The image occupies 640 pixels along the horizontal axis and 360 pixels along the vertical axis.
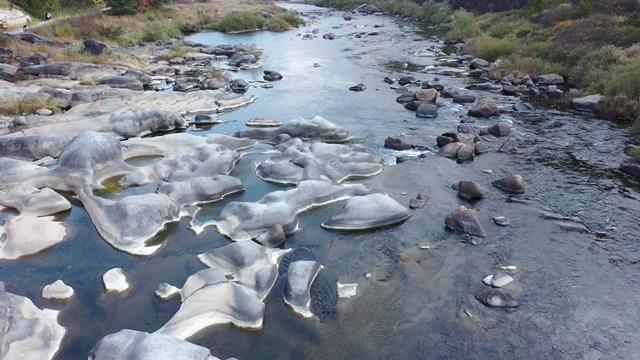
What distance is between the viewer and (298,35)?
39500mm

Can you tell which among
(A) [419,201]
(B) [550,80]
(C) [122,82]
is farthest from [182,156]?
(B) [550,80]

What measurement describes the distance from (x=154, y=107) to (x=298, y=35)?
24.1 metres

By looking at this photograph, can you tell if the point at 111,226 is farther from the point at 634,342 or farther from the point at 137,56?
the point at 137,56

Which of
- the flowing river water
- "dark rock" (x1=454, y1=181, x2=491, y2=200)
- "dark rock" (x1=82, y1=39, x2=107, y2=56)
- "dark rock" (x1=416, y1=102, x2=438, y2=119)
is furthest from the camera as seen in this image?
"dark rock" (x1=82, y1=39, x2=107, y2=56)

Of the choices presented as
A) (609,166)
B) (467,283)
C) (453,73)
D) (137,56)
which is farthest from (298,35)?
(467,283)

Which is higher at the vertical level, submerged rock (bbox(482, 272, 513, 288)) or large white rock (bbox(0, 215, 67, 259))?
submerged rock (bbox(482, 272, 513, 288))

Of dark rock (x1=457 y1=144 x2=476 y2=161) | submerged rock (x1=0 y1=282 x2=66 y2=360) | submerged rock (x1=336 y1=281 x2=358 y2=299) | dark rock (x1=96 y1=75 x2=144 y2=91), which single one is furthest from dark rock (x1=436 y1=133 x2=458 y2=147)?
dark rock (x1=96 y1=75 x2=144 y2=91)

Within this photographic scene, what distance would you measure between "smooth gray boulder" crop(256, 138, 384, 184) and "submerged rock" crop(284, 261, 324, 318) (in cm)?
Result: 354

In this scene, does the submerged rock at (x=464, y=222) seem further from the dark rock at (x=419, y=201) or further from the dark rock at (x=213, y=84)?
the dark rock at (x=213, y=84)

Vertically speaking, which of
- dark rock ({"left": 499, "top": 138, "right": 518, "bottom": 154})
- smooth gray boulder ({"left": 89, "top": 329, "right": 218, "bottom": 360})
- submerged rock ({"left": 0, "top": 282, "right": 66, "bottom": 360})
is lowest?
dark rock ({"left": 499, "top": 138, "right": 518, "bottom": 154})

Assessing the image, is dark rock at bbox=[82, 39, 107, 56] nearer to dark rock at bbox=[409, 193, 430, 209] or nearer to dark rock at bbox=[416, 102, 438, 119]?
dark rock at bbox=[416, 102, 438, 119]

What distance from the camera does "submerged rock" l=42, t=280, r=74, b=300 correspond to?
7.80 metres

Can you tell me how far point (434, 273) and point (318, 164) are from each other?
4599 mm

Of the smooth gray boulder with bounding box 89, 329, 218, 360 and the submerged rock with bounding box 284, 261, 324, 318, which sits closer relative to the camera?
the smooth gray boulder with bounding box 89, 329, 218, 360
